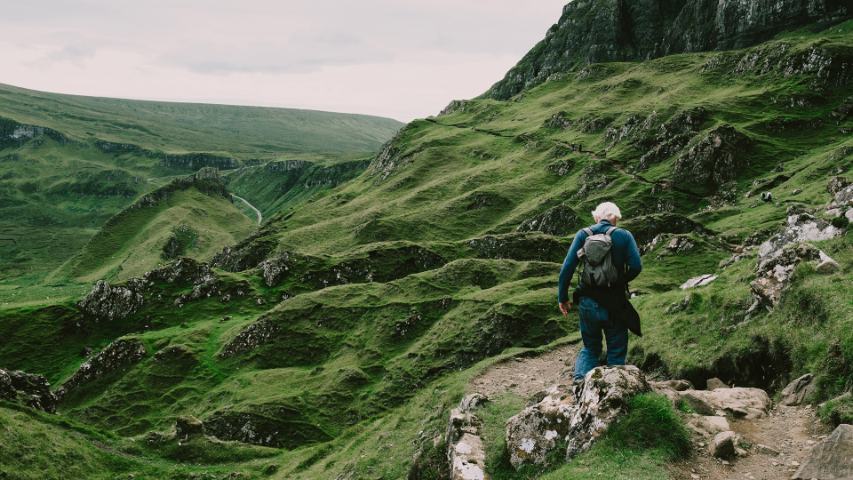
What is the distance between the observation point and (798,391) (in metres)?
15.8

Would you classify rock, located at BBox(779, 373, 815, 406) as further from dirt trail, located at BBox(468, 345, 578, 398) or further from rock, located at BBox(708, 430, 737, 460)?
dirt trail, located at BBox(468, 345, 578, 398)

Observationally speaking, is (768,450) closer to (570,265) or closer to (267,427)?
(570,265)

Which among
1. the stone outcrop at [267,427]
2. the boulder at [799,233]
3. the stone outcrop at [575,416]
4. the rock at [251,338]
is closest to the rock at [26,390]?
the stone outcrop at [267,427]

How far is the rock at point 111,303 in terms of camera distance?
4011 inches

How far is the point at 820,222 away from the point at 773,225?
4003cm

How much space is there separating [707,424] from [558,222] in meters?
95.6

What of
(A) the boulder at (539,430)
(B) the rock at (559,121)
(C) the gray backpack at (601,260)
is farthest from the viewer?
(B) the rock at (559,121)

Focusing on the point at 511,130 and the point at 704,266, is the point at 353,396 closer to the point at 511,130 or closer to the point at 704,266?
the point at 704,266

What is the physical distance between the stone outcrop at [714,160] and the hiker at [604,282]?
10381cm

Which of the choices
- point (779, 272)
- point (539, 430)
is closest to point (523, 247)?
point (779, 272)

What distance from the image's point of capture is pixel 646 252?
7038 centimetres

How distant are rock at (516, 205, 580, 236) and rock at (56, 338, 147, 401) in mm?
73192

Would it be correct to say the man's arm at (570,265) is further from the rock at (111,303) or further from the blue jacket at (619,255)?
the rock at (111,303)

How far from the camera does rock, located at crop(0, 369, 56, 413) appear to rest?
56188 millimetres
